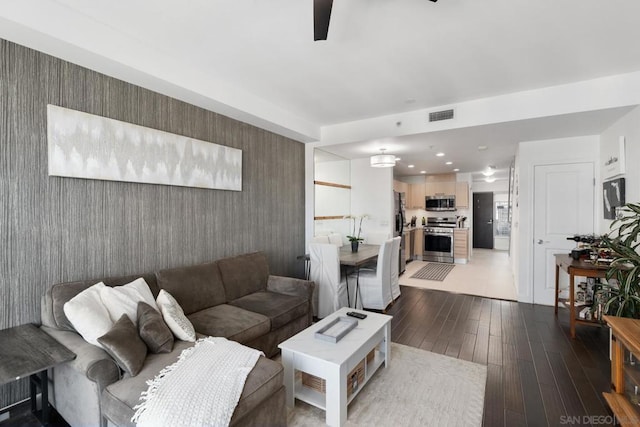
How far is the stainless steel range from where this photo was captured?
777 centimetres

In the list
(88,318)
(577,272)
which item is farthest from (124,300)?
(577,272)

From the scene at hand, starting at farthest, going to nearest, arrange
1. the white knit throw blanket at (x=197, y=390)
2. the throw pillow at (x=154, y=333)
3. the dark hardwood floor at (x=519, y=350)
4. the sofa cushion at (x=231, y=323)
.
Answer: the sofa cushion at (x=231, y=323) < the dark hardwood floor at (x=519, y=350) < the throw pillow at (x=154, y=333) < the white knit throw blanket at (x=197, y=390)

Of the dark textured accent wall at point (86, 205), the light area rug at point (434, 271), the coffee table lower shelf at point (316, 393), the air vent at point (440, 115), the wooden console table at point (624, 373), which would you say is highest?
the air vent at point (440, 115)

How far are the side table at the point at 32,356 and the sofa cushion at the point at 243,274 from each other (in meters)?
1.44

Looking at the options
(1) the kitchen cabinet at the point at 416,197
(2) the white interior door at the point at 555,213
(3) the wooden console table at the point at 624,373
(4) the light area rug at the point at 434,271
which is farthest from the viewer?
(1) the kitchen cabinet at the point at 416,197

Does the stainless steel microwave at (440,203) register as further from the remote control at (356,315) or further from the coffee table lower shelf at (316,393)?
the coffee table lower shelf at (316,393)

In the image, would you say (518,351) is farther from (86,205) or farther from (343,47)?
(86,205)

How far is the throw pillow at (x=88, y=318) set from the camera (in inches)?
69.7

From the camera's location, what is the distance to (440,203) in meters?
8.17

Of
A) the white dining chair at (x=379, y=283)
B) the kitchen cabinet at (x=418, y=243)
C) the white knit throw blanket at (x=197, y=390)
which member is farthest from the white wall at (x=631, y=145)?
the kitchen cabinet at (x=418, y=243)

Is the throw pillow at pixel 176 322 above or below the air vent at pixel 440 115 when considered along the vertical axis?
below

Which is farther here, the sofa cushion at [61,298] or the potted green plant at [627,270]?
the potted green plant at [627,270]

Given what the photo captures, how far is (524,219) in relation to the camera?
453 cm

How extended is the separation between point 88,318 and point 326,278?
255 centimetres
